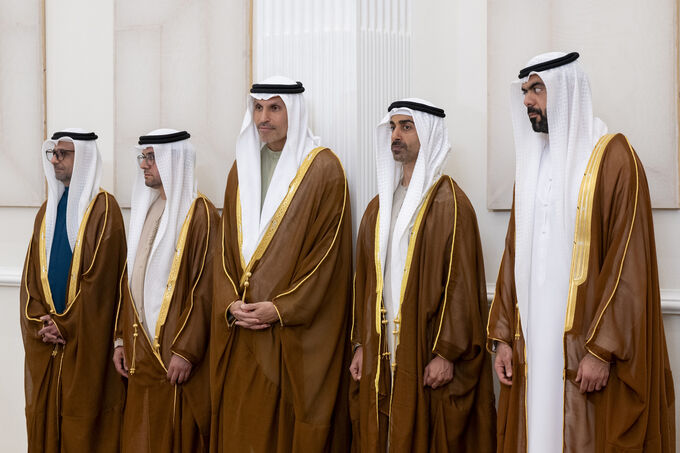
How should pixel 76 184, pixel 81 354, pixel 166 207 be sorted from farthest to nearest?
1. pixel 76 184
2. pixel 81 354
3. pixel 166 207

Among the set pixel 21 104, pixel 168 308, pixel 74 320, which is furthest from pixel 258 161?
pixel 21 104

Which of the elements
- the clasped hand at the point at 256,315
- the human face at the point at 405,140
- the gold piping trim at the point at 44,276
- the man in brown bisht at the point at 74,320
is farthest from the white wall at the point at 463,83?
the gold piping trim at the point at 44,276

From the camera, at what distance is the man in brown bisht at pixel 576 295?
3.15 m

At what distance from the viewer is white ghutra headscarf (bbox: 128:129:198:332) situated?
Answer: 4473 mm

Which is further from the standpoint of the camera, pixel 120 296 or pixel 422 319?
pixel 120 296

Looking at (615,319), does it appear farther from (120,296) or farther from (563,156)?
(120,296)

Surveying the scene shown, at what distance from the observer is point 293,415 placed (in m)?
3.98

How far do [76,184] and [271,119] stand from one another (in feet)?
4.77

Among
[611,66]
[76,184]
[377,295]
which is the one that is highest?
[611,66]

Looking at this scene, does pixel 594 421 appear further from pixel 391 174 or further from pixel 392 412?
pixel 391 174

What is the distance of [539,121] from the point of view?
3.51m

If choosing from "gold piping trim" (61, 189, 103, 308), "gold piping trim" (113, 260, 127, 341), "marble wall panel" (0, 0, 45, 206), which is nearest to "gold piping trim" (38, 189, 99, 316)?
"gold piping trim" (61, 189, 103, 308)

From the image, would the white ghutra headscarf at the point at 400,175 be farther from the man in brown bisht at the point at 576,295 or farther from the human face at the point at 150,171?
the human face at the point at 150,171

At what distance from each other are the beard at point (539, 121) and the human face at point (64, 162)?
112 inches
